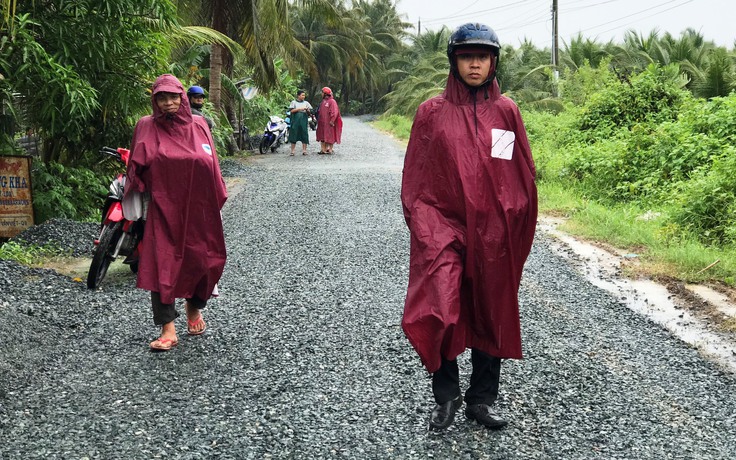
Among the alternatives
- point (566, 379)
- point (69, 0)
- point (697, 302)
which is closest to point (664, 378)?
point (566, 379)

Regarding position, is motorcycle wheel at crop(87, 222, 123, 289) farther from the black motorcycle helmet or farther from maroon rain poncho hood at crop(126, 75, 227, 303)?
the black motorcycle helmet

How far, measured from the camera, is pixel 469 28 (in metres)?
3.67

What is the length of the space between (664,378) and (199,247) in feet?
9.60

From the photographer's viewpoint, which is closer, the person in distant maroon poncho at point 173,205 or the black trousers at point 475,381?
the black trousers at point 475,381

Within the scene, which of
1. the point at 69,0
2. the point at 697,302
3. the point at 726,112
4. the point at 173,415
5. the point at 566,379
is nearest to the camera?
the point at 173,415

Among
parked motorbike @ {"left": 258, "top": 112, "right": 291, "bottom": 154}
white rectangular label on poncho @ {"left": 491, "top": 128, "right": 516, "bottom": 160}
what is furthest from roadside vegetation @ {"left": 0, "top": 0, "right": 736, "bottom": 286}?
white rectangular label on poncho @ {"left": 491, "top": 128, "right": 516, "bottom": 160}

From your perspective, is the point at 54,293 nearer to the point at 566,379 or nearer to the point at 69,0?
the point at 69,0

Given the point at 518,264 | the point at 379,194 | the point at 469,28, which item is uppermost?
the point at 469,28

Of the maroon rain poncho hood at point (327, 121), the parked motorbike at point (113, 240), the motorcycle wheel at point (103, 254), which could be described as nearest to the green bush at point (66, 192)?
the parked motorbike at point (113, 240)

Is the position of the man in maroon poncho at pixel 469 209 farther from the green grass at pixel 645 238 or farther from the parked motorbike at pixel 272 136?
the parked motorbike at pixel 272 136

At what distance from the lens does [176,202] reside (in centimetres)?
514

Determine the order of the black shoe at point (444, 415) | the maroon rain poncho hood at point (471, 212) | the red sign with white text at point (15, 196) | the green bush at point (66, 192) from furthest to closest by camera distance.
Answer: the green bush at point (66, 192) → the red sign with white text at point (15, 196) → the black shoe at point (444, 415) → the maroon rain poncho hood at point (471, 212)

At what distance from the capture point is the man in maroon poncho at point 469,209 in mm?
3613

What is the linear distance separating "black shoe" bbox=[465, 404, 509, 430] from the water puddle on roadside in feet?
5.82
